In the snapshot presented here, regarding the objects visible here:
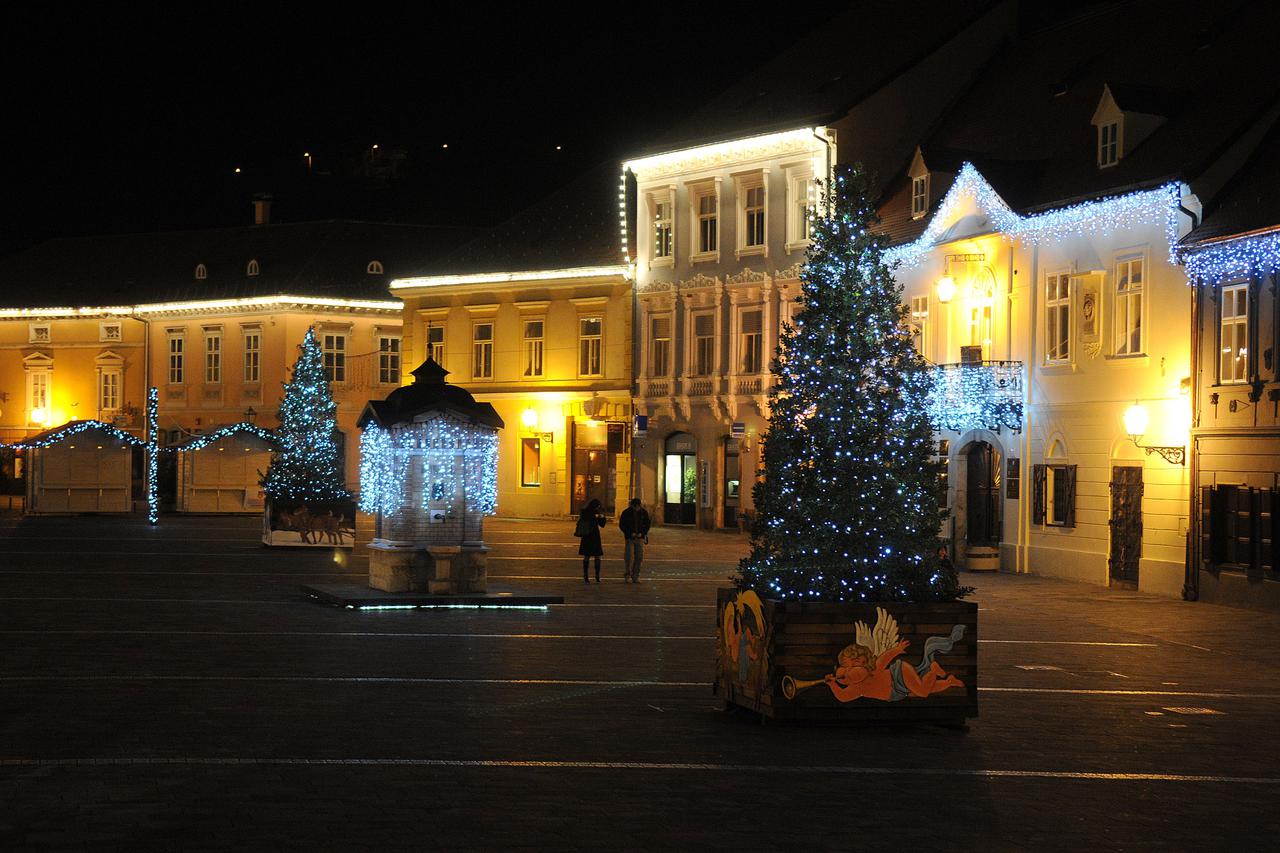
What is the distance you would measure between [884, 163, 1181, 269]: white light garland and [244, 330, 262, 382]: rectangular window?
33.1m

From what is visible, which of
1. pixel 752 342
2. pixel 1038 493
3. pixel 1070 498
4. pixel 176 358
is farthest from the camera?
pixel 176 358

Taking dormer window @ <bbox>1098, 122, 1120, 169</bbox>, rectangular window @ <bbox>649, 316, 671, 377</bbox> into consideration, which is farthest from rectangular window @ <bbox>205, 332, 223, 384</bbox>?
dormer window @ <bbox>1098, 122, 1120, 169</bbox>

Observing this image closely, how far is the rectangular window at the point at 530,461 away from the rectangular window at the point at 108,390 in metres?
21.3

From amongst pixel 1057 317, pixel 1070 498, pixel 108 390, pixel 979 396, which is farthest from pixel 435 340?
pixel 1070 498

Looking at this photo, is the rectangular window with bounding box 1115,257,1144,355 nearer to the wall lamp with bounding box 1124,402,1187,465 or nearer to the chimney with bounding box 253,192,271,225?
the wall lamp with bounding box 1124,402,1187,465

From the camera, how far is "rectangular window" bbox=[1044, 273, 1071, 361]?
108 feet

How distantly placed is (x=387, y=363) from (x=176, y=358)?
891 centimetres

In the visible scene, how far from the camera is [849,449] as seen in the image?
49.7 feet

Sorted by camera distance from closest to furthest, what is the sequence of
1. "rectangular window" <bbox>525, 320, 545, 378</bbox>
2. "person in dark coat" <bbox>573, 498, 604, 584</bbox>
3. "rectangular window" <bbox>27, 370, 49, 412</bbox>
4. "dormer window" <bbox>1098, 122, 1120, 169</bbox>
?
"person in dark coat" <bbox>573, 498, 604, 584</bbox> → "dormer window" <bbox>1098, 122, 1120, 169</bbox> → "rectangular window" <bbox>525, 320, 545, 378</bbox> → "rectangular window" <bbox>27, 370, 49, 412</bbox>

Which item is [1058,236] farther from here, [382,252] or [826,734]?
[382,252]

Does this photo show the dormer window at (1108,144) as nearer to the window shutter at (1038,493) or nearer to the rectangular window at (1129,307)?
the rectangular window at (1129,307)

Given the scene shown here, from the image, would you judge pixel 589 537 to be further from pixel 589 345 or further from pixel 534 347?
pixel 534 347

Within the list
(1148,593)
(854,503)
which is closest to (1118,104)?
(1148,593)

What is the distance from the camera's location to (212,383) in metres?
67.4
